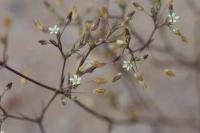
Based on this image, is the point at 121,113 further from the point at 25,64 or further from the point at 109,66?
the point at 25,64

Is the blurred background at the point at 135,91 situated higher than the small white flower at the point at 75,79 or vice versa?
the blurred background at the point at 135,91

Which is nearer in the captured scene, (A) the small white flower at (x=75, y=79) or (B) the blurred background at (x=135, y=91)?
(A) the small white flower at (x=75, y=79)

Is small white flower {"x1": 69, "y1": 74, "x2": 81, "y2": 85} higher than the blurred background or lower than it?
lower

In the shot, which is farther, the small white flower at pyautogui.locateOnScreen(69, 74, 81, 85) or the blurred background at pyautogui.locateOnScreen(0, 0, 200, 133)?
the blurred background at pyautogui.locateOnScreen(0, 0, 200, 133)

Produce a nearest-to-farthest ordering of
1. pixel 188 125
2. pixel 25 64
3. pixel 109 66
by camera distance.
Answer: pixel 188 125, pixel 109 66, pixel 25 64

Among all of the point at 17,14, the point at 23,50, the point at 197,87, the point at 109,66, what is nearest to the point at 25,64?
the point at 23,50

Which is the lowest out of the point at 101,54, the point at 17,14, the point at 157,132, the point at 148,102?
the point at 157,132

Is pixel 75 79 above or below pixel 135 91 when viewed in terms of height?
below

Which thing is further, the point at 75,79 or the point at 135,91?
the point at 135,91
